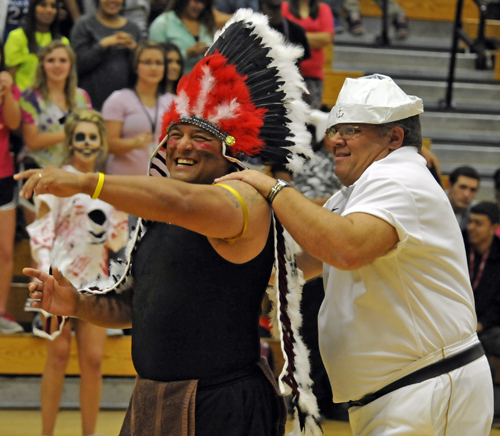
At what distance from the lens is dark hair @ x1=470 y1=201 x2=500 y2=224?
5.07 meters

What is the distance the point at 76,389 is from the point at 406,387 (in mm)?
3038

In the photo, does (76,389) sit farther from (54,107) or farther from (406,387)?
(406,387)

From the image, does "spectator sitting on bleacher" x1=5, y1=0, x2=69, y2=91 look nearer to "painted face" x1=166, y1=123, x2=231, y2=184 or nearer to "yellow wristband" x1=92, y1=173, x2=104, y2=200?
"painted face" x1=166, y1=123, x2=231, y2=184

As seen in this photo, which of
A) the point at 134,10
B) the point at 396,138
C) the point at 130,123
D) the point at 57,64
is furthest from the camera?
the point at 134,10

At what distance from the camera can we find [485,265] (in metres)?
5.08

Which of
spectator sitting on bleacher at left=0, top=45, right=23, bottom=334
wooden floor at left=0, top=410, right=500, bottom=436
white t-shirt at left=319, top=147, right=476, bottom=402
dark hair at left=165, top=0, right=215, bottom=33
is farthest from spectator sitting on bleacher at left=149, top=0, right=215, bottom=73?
white t-shirt at left=319, top=147, right=476, bottom=402

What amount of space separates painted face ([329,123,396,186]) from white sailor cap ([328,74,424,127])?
40 mm

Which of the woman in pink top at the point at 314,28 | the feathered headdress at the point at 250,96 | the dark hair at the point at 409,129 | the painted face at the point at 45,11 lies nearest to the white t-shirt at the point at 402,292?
the dark hair at the point at 409,129

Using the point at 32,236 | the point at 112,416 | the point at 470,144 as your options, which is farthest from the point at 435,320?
the point at 470,144

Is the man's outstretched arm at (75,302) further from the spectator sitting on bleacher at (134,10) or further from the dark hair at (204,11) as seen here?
the spectator sitting on bleacher at (134,10)

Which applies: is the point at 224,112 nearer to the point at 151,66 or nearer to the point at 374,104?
the point at 374,104

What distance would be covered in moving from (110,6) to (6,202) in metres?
1.60

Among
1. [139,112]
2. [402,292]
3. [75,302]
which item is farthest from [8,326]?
[402,292]

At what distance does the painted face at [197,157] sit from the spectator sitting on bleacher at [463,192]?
137 inches
